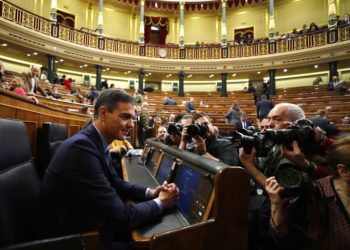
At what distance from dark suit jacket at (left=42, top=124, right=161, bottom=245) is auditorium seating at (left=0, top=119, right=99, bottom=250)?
64 mm

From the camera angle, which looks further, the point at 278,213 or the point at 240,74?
the point at 240,74

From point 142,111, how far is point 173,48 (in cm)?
814

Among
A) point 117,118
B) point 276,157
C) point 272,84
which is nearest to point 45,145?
point 117,118

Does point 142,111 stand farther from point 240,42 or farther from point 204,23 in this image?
point 204,23

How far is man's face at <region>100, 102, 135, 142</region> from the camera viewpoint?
1304mm

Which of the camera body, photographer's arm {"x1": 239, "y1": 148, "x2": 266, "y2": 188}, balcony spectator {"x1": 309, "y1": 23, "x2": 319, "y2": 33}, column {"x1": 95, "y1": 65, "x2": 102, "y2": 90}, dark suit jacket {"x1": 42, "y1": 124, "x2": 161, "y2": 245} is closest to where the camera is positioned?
the camera body

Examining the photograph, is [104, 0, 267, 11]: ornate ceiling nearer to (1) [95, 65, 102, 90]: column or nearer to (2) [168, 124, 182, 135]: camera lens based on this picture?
(1) [95, 65, 102, 90]: column

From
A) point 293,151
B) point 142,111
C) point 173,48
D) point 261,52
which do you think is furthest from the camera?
point 173,48

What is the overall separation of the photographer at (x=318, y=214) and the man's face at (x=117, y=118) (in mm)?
744

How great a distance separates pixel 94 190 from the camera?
1033mm

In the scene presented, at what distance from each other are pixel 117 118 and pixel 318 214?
3.36ft

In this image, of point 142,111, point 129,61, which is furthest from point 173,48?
point 142,111

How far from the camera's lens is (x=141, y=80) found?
41.5 feet

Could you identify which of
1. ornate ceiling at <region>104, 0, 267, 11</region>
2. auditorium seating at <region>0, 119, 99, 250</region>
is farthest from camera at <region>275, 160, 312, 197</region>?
ornate ceiling at <region>104, 0, 267, 11</region>
